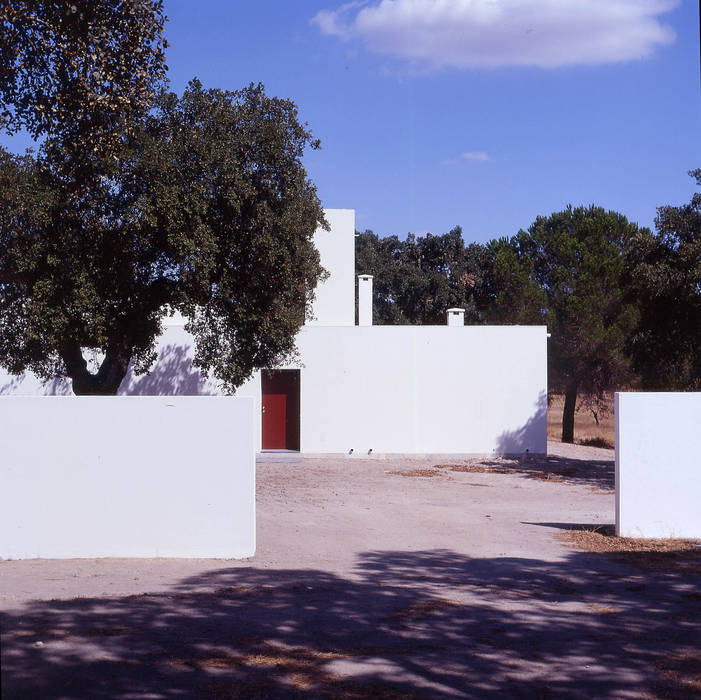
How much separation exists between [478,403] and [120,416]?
1687 cm

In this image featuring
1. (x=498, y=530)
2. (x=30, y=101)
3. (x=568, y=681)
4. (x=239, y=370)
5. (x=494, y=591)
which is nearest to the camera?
(x=568, y=681)

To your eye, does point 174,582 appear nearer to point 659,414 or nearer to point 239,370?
point 659,414

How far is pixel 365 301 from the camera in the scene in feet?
92.8

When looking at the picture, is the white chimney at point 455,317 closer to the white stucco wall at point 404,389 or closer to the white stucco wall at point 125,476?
the white stucco wall at point 404,389

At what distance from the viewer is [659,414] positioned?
1105 centimetres

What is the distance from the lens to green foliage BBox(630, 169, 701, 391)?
20.3 metres

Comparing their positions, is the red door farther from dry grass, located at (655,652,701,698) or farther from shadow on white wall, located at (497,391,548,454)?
dry grass, located at (655,652,701,698)

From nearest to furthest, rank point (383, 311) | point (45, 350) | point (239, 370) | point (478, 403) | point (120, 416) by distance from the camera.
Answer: point (120, 416), point (45, 350), point (239, 370), point (478, 403), point (383, 311)

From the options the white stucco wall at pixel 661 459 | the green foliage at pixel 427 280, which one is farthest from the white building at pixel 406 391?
the green foliage at pixel 427 280

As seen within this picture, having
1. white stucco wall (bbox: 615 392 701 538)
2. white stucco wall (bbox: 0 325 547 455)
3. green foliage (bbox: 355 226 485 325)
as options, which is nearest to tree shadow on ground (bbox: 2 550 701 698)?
white stucco wall (bbox: 615 392 701 538)

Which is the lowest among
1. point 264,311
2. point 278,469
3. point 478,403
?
point 278,469

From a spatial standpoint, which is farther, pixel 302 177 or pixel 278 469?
pixel 278 469

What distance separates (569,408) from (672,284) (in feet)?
52.9

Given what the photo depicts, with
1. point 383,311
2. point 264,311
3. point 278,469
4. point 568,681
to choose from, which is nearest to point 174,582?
point 568,681
